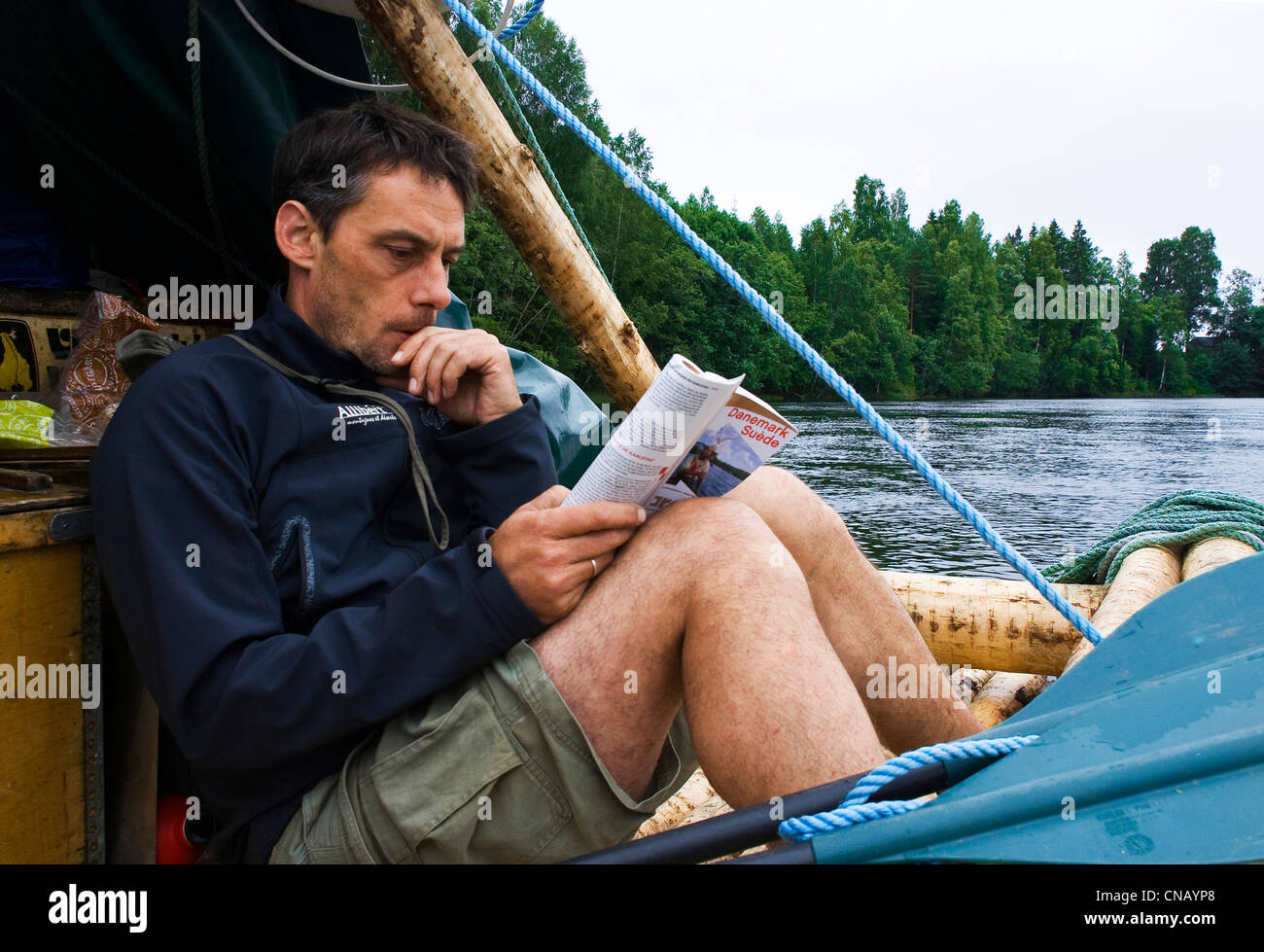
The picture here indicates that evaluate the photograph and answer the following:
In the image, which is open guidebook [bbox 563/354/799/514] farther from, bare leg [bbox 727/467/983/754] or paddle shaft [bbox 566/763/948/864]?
paddle shaft [bbox 566/763/948/864]

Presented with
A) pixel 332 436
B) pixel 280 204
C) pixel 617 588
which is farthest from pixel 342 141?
pixel 617 588

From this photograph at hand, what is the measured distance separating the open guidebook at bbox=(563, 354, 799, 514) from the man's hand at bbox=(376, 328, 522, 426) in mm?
551

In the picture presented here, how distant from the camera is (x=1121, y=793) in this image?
3.84 feet

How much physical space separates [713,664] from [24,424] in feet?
5.80

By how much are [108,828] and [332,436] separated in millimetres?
840

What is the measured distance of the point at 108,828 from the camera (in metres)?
1.79

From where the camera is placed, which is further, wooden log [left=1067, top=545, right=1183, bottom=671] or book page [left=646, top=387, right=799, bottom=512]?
wooden log [left=1067, top=545, right=1183, bottom=671]

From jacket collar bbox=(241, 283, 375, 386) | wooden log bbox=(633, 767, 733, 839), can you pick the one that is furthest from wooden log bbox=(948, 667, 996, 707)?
jacket collar bbox=(241, 283, 375, 386)

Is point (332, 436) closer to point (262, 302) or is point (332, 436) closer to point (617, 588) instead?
point (617, 588)

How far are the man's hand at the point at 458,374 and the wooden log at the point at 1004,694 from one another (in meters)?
2.38

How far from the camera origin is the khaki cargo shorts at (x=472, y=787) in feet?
4.77

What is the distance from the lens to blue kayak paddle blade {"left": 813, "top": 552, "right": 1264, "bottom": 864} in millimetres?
1109

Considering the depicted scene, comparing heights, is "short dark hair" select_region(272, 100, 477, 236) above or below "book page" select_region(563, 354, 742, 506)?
above
